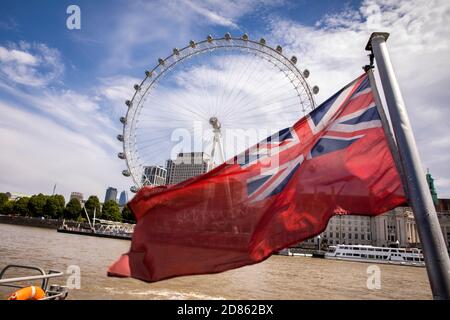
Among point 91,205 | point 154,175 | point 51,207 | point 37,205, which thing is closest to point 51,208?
point 51,207

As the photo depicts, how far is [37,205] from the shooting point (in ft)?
328

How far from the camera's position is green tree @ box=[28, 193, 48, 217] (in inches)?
3934

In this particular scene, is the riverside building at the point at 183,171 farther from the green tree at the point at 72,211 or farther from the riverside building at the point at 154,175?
the green tree at the point at 72,211

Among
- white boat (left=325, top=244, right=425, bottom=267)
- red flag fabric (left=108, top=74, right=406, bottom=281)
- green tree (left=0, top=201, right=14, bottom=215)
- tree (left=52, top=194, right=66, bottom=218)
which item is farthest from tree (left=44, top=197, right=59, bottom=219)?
red flag fabric (left=108, top=74, right=406, bottom=281)

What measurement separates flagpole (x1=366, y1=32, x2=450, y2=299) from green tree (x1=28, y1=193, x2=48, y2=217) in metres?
113

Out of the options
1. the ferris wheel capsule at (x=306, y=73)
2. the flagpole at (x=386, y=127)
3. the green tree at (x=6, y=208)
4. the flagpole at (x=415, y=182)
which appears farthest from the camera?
the green tree at (x=6, y=208)

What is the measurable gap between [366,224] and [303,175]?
119 m

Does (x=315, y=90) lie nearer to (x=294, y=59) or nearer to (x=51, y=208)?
(x=294, y=59)

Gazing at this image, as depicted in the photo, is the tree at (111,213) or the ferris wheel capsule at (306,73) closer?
the ferris wheel capsule at (306,73)

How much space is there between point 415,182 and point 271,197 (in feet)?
5.40

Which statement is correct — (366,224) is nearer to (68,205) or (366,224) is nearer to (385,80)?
(68,205)

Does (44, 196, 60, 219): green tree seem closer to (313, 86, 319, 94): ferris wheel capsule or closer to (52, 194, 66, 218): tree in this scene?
(52, 194, 66, 218): tree

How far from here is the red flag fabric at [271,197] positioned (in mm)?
3826

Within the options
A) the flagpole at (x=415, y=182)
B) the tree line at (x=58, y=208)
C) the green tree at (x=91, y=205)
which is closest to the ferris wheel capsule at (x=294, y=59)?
the flagpole at (x=415, y=182)
